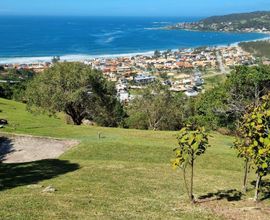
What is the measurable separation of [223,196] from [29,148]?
1474 centimetres

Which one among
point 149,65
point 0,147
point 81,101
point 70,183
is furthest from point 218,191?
point 149,65

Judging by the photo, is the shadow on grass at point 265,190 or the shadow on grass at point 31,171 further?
the shadow on grass at point 31,171

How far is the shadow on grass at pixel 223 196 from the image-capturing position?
1475 cm

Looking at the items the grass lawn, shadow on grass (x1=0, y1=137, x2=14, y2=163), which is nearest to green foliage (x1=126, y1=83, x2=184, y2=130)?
the grass lawn

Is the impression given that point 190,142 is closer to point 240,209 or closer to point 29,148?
point 240,209

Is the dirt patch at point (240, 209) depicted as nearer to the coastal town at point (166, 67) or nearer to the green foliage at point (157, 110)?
the green foliage at point (157, 110)

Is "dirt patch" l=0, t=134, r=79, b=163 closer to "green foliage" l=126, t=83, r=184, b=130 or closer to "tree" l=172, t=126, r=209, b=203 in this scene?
"tree" l=172, t=126, r=209, b=203

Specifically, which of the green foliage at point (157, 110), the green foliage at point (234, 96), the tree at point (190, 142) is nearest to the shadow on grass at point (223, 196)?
the tree at point (190, 142)

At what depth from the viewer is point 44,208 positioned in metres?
12.7

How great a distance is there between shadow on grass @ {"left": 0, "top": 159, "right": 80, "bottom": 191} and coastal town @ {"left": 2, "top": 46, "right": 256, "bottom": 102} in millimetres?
93292

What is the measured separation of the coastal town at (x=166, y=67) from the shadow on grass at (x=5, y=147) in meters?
88.2

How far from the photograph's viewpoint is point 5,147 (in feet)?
87.0

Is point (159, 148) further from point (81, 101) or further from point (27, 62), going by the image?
point (27, 62)

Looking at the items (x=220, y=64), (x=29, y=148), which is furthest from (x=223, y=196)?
(x=220, y=64)
